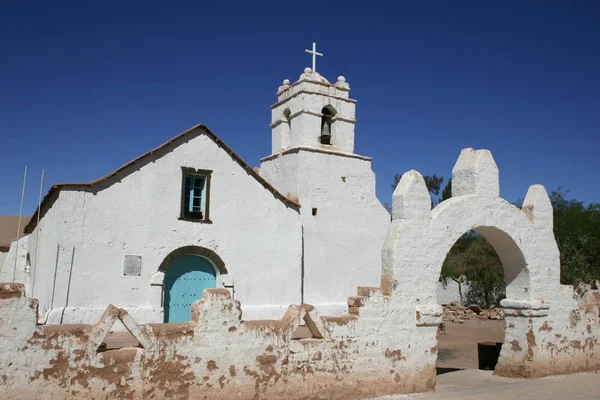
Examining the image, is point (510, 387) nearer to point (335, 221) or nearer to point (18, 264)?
point (335, 221)

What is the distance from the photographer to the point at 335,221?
15992 mm

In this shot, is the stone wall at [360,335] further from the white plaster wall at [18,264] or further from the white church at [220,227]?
the white plaster wall at [18,264]

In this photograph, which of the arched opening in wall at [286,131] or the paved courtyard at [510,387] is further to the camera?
the arched opening in wall at [286,131]

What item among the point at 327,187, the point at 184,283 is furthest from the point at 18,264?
the point at 327,187

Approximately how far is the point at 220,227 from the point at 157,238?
1632 mm

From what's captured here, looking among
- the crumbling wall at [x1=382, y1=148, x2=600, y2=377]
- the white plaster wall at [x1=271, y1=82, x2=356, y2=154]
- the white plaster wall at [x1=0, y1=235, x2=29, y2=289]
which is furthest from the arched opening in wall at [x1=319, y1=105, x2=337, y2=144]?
the white plaster wall at [x1=0, y1=235, x2=29, y2=289]

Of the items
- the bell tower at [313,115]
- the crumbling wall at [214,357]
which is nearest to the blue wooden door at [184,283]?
the bell tower at [313,115]

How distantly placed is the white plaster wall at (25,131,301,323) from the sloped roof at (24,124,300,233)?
4.6 inches

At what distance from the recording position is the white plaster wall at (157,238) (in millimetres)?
12508

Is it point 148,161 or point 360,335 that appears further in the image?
point 148,161

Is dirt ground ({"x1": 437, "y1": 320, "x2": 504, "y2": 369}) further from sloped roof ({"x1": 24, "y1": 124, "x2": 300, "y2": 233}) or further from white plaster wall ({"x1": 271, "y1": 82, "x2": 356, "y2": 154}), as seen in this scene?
white plaster wall ({"x1": 271, "y1": 82, "x2": 356, "y2": 154})

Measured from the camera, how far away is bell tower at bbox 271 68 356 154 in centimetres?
1622

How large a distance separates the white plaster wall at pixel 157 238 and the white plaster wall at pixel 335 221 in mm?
680

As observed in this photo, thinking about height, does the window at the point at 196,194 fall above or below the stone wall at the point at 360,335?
above
